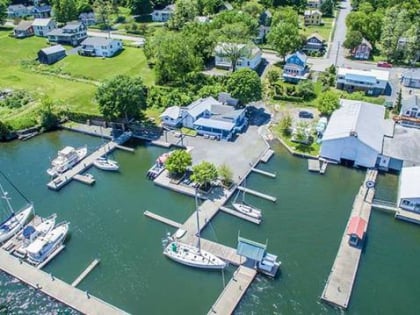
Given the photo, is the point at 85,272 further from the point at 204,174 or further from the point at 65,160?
the point at 65,160

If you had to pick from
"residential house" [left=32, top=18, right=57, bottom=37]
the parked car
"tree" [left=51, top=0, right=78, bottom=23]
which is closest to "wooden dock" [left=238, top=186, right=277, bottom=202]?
the parked car

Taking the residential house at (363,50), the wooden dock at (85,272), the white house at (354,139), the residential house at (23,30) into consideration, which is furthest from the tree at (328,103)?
the residential house at (23,30)

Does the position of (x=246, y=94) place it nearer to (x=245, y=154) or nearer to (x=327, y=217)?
(x=245, y=154)

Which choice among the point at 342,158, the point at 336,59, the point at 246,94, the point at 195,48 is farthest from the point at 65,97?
the point at 336,59

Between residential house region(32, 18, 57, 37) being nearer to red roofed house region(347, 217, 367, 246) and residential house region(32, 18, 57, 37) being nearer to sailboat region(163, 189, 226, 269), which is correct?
sailboat region(163, 189, 226, 269)

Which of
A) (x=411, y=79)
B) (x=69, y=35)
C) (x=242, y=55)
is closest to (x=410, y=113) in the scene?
(x=411, y=79)

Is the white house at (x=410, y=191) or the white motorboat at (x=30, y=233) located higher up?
the white house at (x=410, y=191)

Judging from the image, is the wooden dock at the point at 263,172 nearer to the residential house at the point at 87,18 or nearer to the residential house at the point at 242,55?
the residential house at the point at 242,55

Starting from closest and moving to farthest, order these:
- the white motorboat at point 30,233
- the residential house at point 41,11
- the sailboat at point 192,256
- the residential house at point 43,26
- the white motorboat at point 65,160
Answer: the sailboat at point 192,256 → the white motorboat at point 30,233 → the white motorboat at point 65,160 → the residential house at point 43,26 → the residential house at point 41,11
